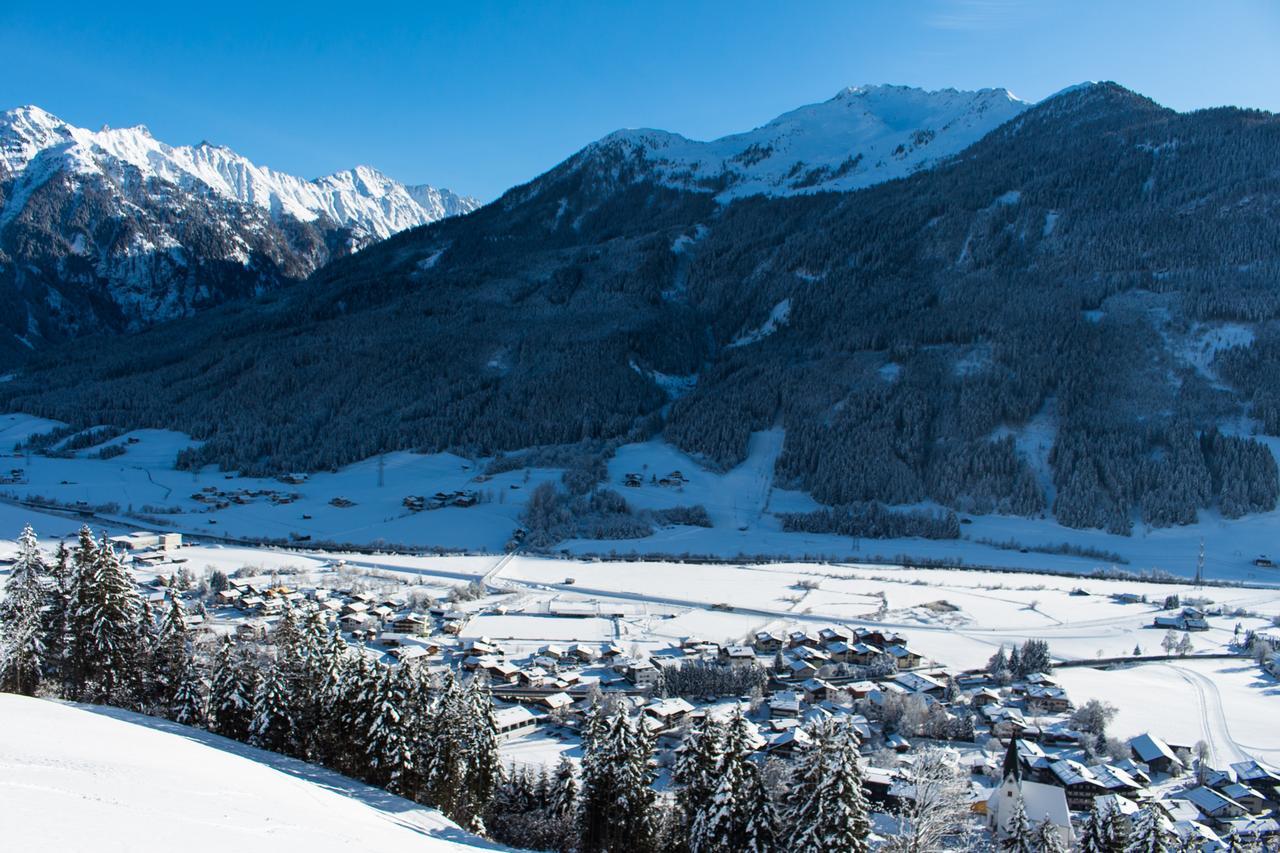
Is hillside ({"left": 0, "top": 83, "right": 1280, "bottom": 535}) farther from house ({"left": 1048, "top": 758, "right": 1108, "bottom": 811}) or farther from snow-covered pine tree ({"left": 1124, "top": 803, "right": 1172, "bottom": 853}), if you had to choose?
snow-covered pine tree ({"left": 1124, "top": 803, "right": 1172, "bottom": 853})

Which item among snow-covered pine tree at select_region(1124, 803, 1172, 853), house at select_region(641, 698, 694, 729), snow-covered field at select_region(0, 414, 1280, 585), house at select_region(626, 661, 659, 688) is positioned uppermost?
snow-covered field at select_region(0, 414, 1280, 585)

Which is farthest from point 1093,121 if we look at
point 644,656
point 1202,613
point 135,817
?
point 135,817

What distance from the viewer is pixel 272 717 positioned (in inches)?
1070

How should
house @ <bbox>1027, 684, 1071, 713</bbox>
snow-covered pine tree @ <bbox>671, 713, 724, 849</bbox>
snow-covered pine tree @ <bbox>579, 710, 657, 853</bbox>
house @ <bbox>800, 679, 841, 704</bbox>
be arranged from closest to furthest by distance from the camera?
snow-covered pine tree @ <bbox>671, 713, 724, 849</bbox>, snow-covered pine tree @ <bbox>579, 710, 657, 853</bbox>, house @ <bbox>1027, 684, 1071, 713</bbox>, house @ <bbox>800, 679, 841, 704</bbox>

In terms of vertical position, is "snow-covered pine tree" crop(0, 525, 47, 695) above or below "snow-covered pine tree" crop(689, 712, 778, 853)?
above

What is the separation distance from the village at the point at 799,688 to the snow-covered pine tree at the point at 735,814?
3265 mm

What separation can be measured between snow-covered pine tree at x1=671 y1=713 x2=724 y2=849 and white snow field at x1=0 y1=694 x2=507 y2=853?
5.20 m

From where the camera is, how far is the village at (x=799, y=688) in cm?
2903

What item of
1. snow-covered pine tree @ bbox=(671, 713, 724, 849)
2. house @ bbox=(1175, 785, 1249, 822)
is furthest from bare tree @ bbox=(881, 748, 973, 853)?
house @ bbox=(1175, 785, 1249, 822)

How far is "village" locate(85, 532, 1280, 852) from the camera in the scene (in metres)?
29.0

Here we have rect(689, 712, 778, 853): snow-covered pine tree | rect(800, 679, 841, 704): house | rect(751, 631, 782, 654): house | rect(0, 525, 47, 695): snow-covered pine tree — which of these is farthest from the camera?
rect(751, 631, 782, 654): house

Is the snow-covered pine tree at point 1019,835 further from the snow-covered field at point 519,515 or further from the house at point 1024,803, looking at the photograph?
the snow-covered field at point 519,515

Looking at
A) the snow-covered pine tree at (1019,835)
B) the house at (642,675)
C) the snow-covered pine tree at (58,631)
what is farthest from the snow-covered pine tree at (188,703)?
the snow-covered pine tree at (1019,835)

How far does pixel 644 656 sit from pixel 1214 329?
8566 centimetres
